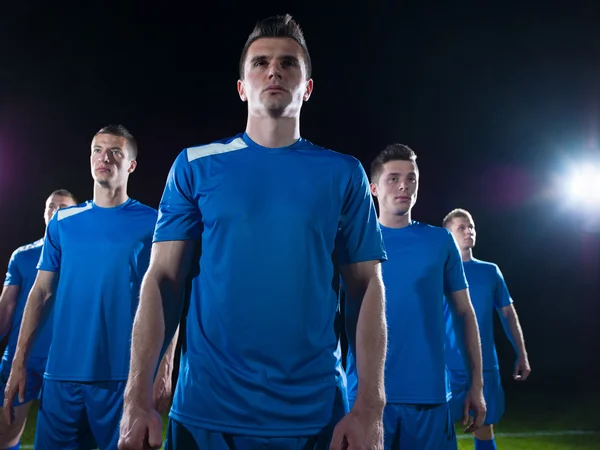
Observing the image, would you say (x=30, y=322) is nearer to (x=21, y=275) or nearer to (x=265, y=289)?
(x=21, y=275)

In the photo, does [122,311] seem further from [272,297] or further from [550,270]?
[550,270]

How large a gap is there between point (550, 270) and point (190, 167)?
14.5 metres

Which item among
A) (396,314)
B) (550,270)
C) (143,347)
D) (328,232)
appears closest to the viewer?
(143,347)

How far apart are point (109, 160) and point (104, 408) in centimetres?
141

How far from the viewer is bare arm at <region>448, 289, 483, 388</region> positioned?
3.53 meters

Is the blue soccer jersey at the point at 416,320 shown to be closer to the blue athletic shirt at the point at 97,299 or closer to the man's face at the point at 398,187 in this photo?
the man's face at the point at 398,187

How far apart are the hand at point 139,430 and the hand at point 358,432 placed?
1.52ft

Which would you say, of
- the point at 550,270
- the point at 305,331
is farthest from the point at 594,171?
the point at 305,331

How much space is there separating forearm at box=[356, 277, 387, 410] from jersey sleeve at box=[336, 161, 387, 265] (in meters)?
0.10

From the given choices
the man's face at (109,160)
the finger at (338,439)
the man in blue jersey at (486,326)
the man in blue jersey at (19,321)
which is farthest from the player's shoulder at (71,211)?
the man in blue jersey at (486,326)

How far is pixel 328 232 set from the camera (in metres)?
1.83

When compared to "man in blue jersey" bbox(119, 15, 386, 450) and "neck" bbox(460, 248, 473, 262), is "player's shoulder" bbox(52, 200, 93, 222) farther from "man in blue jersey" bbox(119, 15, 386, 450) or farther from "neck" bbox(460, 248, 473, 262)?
"neck" bbox(460, 248, 473, 262)

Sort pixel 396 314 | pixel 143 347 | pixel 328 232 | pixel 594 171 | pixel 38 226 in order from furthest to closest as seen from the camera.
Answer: pixel 594 171
pixel 38 226
pixel 396 314
pixel 328 232
pixel 143 347

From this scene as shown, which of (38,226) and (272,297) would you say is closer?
(272,297)
